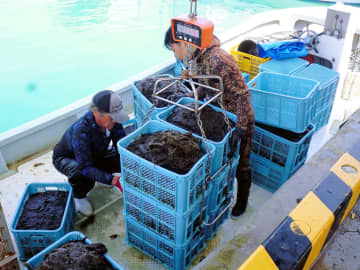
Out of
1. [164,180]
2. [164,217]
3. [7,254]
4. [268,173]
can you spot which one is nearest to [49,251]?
[7,254]

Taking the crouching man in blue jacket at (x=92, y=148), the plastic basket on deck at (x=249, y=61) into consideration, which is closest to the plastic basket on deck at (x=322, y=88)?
the plastic basket on deck at (x=249, y=61)

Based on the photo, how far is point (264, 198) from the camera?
3.23 meters

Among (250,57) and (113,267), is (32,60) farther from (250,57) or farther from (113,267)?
(113,267)

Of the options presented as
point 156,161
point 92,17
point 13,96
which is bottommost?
point 13,96

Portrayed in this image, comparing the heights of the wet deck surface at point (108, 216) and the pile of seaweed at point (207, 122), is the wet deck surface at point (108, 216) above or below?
below

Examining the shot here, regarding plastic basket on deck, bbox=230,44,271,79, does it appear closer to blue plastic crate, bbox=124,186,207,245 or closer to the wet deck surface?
the wet deck surface

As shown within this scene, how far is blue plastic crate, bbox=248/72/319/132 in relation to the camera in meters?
2.98

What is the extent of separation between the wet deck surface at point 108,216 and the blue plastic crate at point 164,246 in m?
0.07

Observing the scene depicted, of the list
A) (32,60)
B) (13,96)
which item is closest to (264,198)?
(13,96)

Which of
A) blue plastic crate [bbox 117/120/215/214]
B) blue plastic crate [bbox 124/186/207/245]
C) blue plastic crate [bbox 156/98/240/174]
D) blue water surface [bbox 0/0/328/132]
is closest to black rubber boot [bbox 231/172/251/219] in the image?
blue plastic crate [bbox 156/98/240/174]

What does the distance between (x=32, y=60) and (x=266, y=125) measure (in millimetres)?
8749

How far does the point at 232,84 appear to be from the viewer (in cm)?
259

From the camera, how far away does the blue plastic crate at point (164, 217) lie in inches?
85.6

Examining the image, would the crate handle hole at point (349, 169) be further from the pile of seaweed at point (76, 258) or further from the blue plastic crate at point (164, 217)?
the pile of seaweed at point (76, 258)
